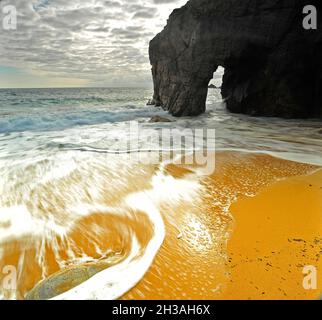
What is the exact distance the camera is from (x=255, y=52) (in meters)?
14.7

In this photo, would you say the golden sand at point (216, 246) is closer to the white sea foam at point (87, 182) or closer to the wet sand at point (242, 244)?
the wet sand at point (242, 244)

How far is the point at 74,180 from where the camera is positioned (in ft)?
18.2

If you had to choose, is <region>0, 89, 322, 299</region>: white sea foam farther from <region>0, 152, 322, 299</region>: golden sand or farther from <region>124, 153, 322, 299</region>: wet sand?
<region>124, 153, 322, 299</region>: wet sand

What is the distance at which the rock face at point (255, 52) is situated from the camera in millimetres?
13859

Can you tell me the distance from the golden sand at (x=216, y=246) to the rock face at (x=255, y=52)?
11.0m

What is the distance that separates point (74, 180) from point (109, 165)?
1.18 metres

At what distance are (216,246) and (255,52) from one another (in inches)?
550

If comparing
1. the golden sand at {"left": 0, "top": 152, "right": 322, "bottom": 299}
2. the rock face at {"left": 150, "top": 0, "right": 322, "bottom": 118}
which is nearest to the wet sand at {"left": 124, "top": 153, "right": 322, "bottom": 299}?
the golden sand at {"left": 0, "top": 152, "right": 322, "bottom": 299}

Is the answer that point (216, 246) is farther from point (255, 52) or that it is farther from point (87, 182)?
point (255, 52)

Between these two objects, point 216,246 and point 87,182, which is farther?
point 87,182

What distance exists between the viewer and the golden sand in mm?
2746

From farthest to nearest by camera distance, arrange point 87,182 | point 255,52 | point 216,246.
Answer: point 255,52 < point 87,182 < point 216,246

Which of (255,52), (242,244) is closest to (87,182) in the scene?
(242,244)
